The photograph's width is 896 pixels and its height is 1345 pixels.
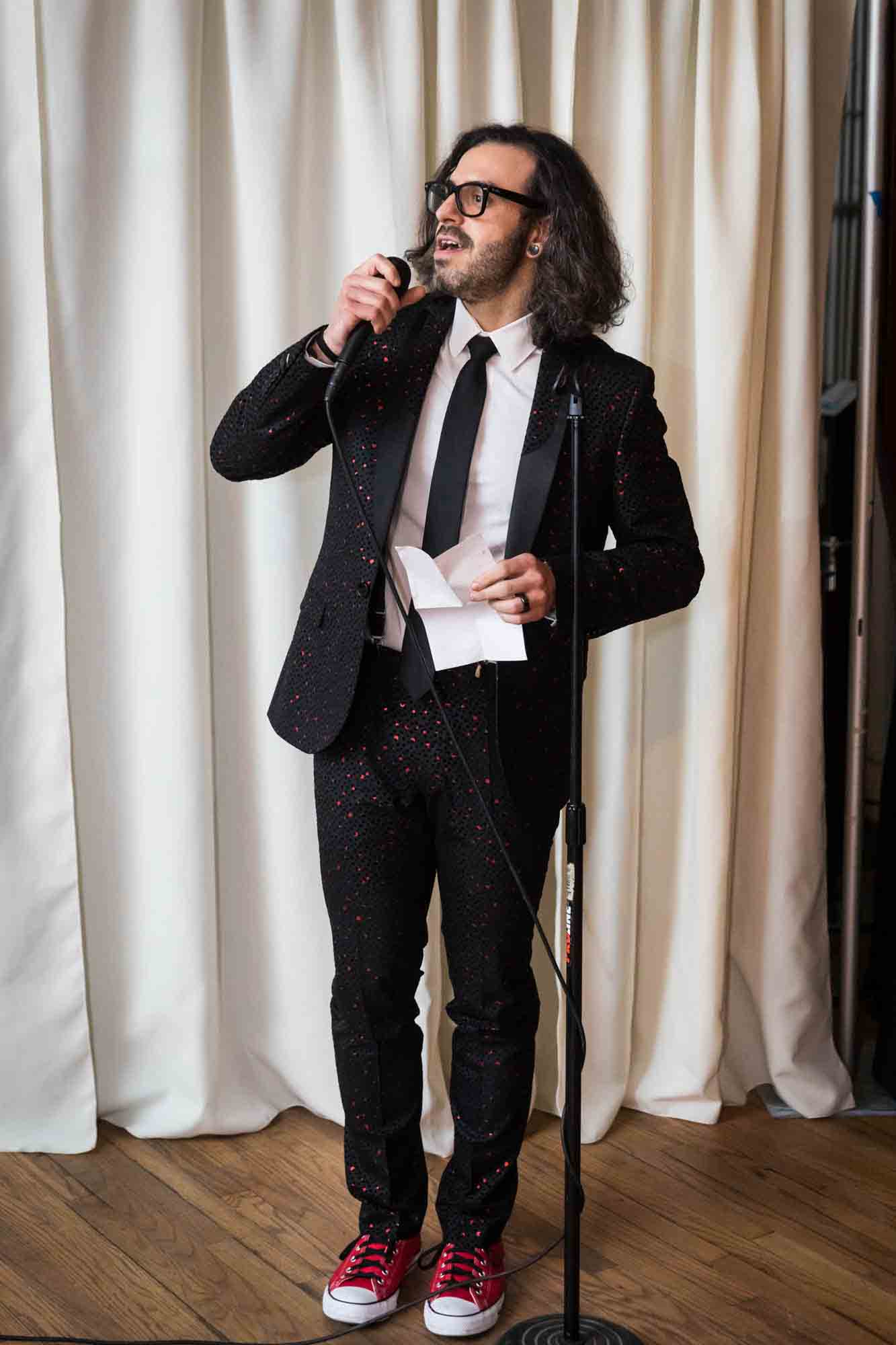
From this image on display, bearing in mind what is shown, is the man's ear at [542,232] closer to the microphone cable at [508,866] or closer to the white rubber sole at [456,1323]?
the microphone cable at [508,866]

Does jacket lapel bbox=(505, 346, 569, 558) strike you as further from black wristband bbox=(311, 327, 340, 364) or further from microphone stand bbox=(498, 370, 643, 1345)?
black wristband bbox=(311, 327, 340, 364)

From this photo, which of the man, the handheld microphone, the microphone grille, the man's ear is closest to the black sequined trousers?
the man

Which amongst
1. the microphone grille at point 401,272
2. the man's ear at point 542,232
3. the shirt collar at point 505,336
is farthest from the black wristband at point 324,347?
the man's ear at point 542,232

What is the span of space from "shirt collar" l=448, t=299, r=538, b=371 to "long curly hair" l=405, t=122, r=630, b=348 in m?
0.01

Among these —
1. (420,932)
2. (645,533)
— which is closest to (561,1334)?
(420,932)

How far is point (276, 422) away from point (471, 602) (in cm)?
37

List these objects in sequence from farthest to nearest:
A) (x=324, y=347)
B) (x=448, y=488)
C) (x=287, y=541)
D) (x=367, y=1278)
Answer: (x=287, y=541) < (x=367, y=1278) < (x=448, y=488) < (x=324, y=347)

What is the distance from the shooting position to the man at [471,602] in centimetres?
196

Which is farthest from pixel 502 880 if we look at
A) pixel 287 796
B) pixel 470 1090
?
pixel 287 796

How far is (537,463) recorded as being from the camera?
1.96m

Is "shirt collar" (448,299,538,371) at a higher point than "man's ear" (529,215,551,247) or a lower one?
lower

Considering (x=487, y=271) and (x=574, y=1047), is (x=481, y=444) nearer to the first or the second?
(x=487, y=271)

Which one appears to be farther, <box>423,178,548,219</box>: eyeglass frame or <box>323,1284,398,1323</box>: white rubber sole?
<box>323,1284,398,1323</box>: white rubber sole

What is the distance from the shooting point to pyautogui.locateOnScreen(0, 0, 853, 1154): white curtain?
7.79 ft
